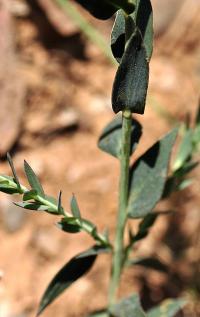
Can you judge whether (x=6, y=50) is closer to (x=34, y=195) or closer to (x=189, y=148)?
(x=189, y=148)

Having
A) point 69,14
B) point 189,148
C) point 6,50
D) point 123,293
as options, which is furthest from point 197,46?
point 189,148

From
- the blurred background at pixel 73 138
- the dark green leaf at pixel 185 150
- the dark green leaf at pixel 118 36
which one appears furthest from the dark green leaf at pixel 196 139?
the blurred background at pixel 73 138

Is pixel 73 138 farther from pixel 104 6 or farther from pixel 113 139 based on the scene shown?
pixel 104 6

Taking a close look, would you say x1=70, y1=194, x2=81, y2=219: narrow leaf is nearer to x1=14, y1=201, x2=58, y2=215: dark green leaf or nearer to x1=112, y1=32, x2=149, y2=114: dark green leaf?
x1=14, y1=201, x2=58, y2=215: dark green leaf

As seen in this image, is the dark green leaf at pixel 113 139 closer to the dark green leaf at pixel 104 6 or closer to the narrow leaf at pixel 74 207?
the narrow leaf at pixel 74 207

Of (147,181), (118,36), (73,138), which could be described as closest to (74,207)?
(147,181)

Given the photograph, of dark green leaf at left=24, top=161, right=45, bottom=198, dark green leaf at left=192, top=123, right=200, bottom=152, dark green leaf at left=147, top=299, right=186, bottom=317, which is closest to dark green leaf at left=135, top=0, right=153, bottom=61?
dark green leaf at left=24, top=161, right=45, bottom=198
